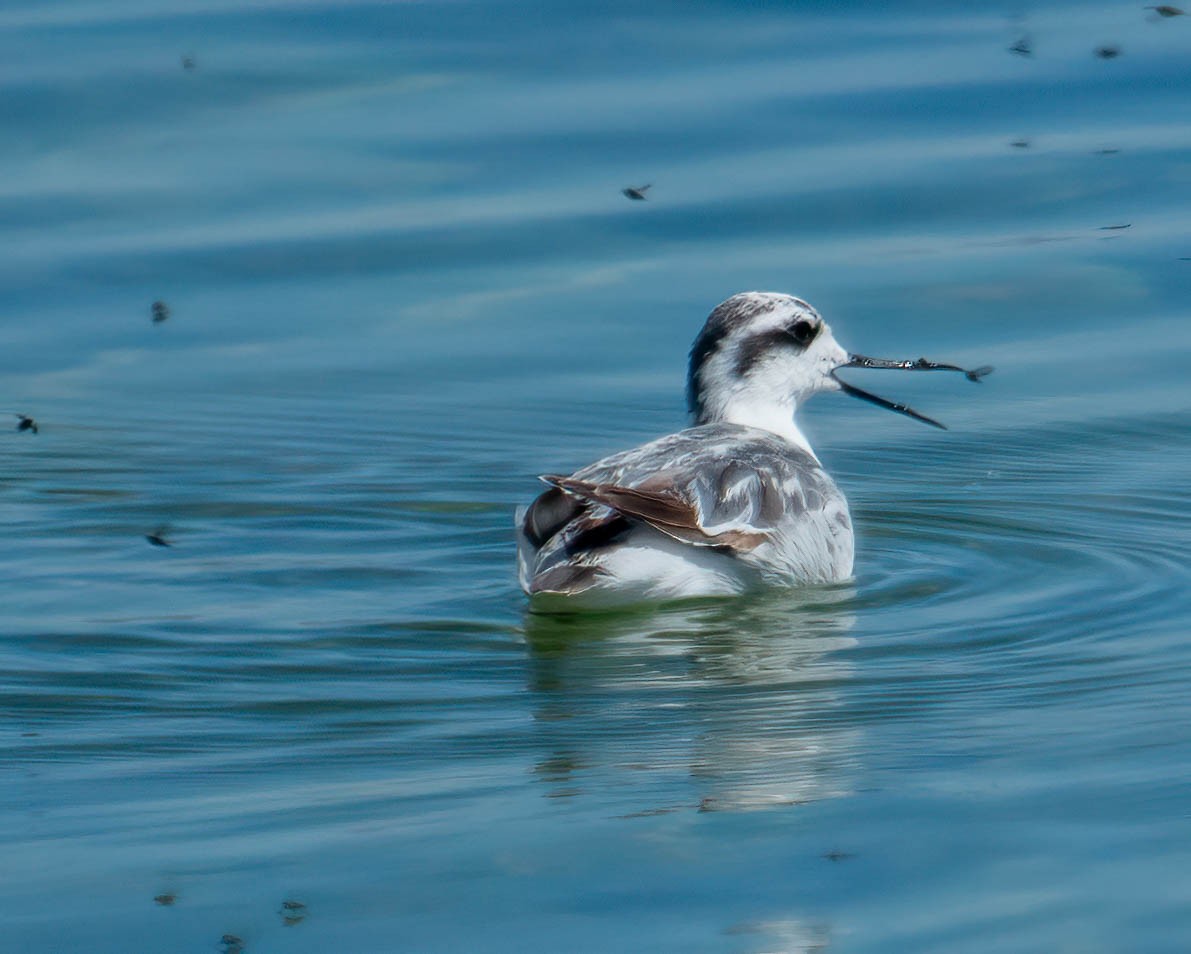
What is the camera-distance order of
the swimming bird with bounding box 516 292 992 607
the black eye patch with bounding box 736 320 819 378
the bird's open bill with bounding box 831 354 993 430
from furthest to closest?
the bird's open bill with bounding box 831 354 993 430 → the black eye patch with bounding box 736 320 819 378 → the swimming bird with bounding box 516 292 992 607

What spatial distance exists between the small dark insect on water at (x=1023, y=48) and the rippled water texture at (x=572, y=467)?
15 cm

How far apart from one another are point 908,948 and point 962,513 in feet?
14.9

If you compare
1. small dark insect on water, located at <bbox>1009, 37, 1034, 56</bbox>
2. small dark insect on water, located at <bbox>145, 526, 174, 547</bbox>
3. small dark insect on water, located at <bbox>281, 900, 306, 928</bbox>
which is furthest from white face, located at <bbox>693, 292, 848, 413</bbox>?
small dark insect on water, located at <bbox>1009, 37, 1034, 56</bbox>

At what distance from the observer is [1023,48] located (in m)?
14.4

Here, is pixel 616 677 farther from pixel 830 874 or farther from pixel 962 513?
pixel 962 513

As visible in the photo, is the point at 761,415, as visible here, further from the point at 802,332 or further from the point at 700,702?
the point at 700,702

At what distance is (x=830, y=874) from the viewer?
16.1ft

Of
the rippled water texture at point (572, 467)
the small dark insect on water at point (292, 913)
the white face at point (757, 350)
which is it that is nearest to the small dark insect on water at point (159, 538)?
the rippled water texture at point (572, 467)

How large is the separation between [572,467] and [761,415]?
82 centimetres

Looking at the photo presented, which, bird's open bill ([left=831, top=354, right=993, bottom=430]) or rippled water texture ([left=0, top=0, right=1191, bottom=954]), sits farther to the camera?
bird's open bill ([left=831, top=354, right=993, bottom=430])

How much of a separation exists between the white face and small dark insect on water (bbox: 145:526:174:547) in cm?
232

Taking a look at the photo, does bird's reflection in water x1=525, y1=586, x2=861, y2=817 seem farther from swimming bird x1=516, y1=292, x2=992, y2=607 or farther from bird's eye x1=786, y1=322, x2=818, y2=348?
bird's eye x1=786, y1=322, x2=818, y2=348

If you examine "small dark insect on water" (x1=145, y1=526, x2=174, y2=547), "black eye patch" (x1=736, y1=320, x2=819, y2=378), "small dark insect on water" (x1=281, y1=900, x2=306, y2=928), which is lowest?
"small dark insect on water" (x1=145, y1=526, x2=174, y2=547)

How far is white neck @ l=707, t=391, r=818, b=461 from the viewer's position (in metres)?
9.42
